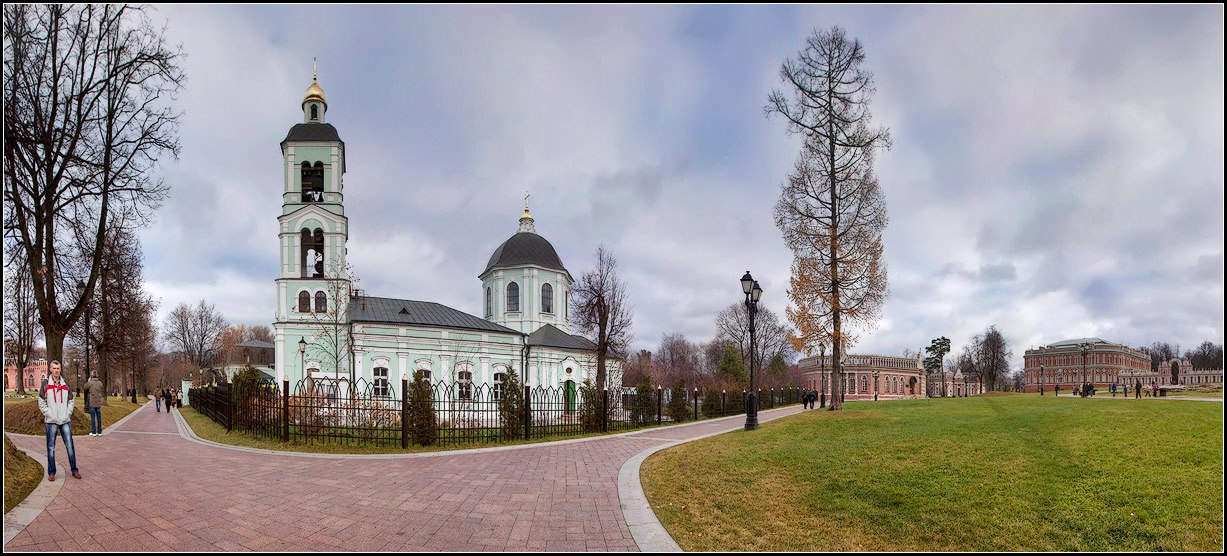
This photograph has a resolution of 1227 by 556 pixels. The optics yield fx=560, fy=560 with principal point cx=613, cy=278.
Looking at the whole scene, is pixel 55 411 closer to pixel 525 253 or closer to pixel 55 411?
pixel 55 411

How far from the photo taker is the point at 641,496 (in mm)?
7434

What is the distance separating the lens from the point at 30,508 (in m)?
6.47

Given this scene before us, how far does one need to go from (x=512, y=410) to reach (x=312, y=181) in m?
24.2

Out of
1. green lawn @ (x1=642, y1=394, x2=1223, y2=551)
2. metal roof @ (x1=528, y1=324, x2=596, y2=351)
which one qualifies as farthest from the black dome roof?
green lawn @ (x1=642, y1=394, x2=1223, y2=551)

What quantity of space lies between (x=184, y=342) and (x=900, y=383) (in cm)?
9419

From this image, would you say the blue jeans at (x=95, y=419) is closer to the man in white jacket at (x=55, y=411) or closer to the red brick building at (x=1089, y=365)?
the man in white jacket at (x=55, y=411)

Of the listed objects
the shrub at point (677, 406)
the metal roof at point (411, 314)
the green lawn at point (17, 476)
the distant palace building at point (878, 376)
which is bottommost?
the distant palace building at point (878, 376)

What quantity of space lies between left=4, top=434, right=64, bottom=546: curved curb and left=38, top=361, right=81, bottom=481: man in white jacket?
300mm

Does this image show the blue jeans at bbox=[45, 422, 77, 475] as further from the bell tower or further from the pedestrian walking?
the bell tower

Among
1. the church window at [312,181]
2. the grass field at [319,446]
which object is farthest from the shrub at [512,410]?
the church window at [312,181]

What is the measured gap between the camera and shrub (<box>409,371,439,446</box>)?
1324 cm

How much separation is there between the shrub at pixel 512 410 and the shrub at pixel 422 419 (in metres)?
1.94

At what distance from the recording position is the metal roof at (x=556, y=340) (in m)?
35.7

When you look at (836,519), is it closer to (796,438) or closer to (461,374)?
(796,438)
